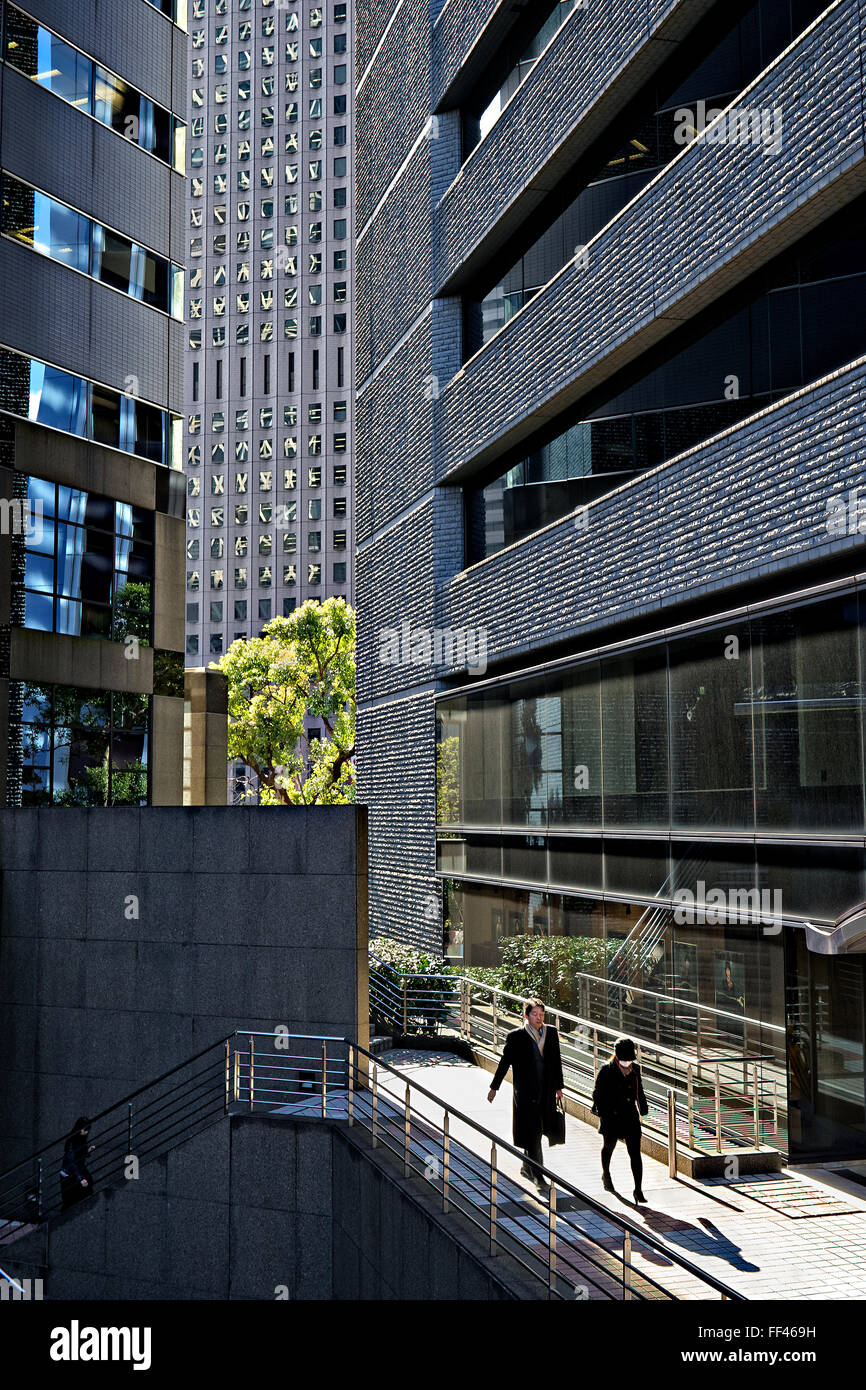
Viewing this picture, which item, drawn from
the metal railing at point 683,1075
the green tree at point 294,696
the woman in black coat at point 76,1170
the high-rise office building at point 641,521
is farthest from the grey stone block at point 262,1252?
the green tree at point 294,696

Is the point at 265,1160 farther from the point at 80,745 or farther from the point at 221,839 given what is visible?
the point at 80,745

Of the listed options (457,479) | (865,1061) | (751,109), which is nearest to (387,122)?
(457,479)

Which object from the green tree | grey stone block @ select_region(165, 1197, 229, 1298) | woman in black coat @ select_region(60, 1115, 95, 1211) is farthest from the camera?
the green tree

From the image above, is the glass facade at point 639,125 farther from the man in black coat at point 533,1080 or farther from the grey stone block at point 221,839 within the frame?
the man in black coat at point 533,1080

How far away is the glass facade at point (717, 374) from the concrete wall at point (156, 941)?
691cm

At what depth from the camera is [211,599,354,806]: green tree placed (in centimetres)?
5000

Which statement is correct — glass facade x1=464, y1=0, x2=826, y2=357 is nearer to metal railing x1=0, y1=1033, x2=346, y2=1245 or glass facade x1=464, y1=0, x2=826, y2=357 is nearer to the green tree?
metal railing x1=0, y1=1033, x2=346, y2=1245

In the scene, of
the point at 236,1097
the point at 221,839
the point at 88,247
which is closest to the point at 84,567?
the point at 88,247

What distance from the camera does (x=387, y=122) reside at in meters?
30.5

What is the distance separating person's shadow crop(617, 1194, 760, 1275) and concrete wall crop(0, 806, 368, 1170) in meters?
4.91

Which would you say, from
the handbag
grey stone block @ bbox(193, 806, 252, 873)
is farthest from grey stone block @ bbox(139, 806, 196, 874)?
the handbag

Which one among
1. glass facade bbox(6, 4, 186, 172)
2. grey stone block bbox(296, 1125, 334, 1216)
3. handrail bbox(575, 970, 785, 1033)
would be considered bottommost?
grey stone block bbox(296, 1125, 334, 1216)

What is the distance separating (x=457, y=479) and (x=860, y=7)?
44.1 feet

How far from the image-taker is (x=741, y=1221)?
36.1 feet
